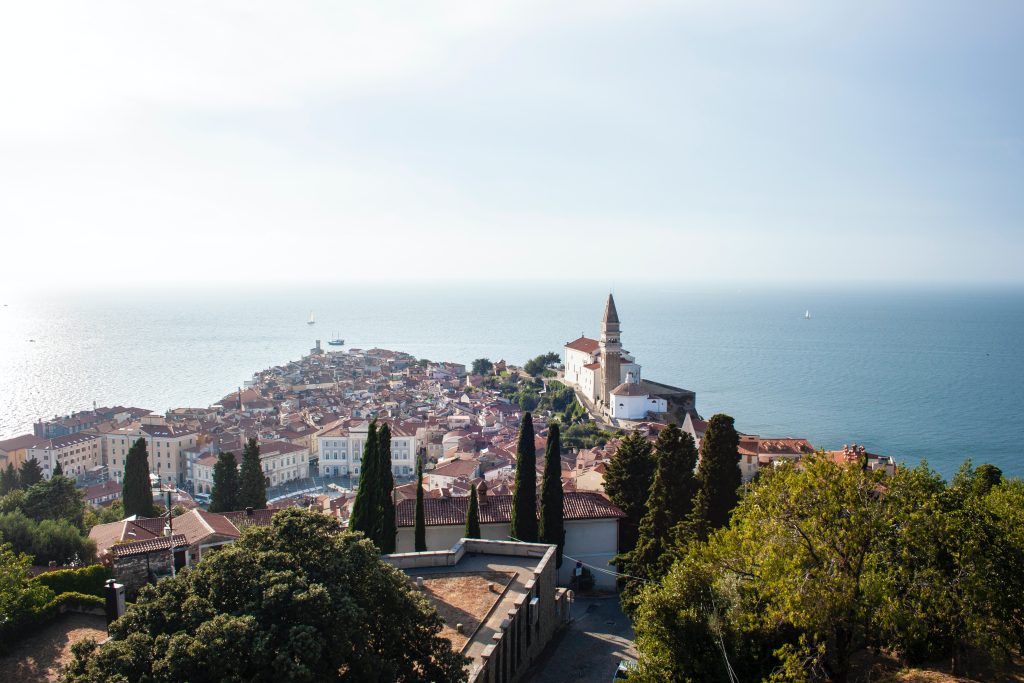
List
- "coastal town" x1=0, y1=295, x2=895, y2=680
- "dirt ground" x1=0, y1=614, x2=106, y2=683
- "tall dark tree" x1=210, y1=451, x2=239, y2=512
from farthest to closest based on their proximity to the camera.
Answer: "tall dark tree" x1=210, y1=451, x2=239, y2=512
"coastal town" x1=0, y1=295, x2=895, y2=680
"dirt ground" x1=0, y1=614, x2=106, y2=683

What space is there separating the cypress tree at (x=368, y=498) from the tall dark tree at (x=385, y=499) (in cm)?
16

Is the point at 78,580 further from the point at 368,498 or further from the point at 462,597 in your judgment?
the point at 462,597

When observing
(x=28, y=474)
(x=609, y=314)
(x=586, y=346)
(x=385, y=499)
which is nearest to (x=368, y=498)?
(x=385, y=499)

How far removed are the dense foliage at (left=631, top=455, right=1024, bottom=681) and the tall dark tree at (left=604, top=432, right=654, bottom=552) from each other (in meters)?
8.43

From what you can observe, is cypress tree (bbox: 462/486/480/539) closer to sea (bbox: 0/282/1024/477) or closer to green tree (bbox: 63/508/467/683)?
green tree (bbox: 63/508/467/683)

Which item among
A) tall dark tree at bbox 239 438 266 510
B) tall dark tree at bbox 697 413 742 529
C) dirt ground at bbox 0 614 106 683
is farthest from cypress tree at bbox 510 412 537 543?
tall dark tree at bbox 239 438 266 510

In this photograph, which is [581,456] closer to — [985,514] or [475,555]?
[475,555]

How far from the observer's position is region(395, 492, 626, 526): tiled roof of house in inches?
702

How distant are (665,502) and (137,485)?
58.0 feet

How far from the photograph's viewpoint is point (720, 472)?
54.9ft

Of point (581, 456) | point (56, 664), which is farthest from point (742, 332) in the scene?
point (56, 664)

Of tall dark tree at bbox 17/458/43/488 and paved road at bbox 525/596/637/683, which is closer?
paved road at bbox 525/596/637/683

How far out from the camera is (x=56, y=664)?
34.1 ft

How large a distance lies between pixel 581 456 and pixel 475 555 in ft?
83.4
